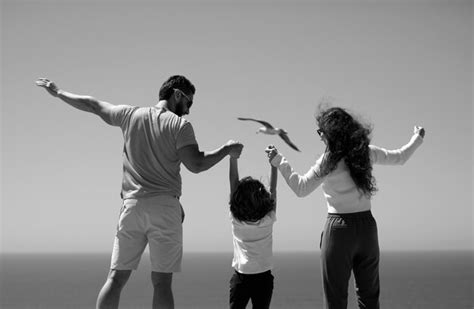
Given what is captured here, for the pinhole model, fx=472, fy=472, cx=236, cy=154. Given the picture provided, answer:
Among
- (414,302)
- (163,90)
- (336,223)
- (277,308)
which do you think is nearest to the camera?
(336,223)

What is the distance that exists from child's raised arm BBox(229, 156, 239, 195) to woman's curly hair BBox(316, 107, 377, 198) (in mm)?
695

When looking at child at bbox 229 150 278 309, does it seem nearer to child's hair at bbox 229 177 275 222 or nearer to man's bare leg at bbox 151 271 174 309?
child's hair at bbox 229 177 275 222

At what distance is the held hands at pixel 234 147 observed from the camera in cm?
369

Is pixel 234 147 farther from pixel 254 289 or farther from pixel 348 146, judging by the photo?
pixel 254 289

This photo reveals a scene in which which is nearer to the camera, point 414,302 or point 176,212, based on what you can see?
point 176,212

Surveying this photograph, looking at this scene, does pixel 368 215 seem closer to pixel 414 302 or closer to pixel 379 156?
pixel 379 156

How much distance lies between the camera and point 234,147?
3697mm

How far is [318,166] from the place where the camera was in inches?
141

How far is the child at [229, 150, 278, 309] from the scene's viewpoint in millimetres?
3639

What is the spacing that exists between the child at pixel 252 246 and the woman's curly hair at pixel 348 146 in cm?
54

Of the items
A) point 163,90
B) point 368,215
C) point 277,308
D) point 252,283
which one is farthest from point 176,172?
point 277,308

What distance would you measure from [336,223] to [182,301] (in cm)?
8314

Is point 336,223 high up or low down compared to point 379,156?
down

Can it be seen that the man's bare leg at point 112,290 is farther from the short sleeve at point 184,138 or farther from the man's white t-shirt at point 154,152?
the short sleeve at point 184,138
